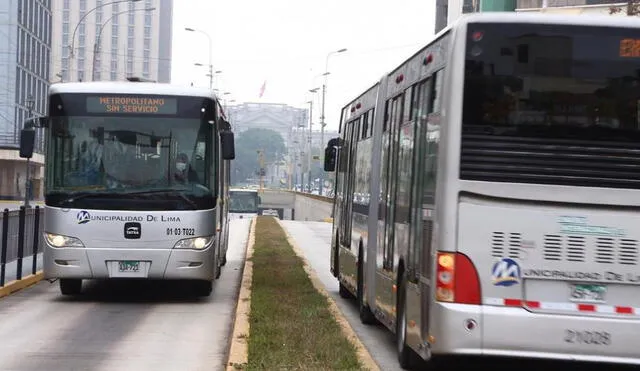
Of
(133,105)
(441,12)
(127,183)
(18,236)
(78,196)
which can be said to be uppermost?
(441,12)

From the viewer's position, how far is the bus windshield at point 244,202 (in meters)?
99.9

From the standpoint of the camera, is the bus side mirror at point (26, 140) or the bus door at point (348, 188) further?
the bus door at point (348, 188)

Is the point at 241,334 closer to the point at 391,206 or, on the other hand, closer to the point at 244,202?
the point at 391,206

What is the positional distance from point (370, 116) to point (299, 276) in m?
7.27

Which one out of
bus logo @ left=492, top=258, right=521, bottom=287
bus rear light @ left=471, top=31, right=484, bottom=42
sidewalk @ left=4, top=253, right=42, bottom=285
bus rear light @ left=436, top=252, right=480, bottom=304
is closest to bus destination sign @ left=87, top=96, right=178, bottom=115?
sidewalk @ left=4, top=253, right=42, bottom=285

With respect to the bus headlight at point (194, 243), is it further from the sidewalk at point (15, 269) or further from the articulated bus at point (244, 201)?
the articulated bus at point (244, 201)

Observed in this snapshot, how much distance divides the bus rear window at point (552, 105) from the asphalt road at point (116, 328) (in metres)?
3.63

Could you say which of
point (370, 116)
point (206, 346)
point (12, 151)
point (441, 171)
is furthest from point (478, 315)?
point (12, 151)

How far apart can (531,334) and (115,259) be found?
8.50 meters

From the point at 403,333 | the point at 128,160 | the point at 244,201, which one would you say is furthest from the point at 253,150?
the point at 403,333

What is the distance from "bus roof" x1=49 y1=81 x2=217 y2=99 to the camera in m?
16.2

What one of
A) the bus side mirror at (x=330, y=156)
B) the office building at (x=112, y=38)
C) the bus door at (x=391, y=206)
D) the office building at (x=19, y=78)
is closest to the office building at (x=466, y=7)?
the office building at (x=19, y=78)

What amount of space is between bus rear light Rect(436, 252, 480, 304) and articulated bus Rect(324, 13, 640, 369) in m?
0.01

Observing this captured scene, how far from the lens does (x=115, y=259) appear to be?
51.9 feet
